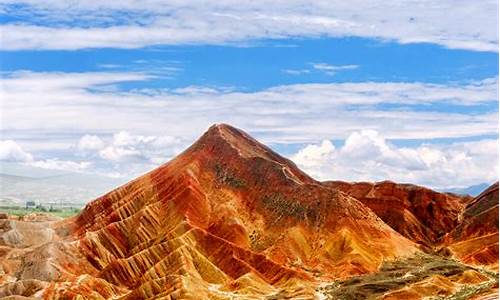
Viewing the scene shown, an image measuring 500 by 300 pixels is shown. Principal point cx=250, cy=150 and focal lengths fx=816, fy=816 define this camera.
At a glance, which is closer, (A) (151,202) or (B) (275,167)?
(A) (151,202)

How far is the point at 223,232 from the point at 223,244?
10.1 metres

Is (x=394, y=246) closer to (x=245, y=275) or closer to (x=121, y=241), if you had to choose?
(x=245, y=275)

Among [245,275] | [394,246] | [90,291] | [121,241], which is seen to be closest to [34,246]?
[121,241]

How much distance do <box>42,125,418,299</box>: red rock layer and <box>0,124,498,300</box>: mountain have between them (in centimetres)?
25

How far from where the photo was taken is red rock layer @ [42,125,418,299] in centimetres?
14038

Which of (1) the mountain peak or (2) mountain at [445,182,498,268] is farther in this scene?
(1) the mountain peak

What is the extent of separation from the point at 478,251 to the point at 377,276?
39345mm

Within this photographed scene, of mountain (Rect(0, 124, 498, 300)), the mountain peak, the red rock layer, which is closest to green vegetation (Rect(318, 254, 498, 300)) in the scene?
mountain (Rect(0, 124, 498, 300))

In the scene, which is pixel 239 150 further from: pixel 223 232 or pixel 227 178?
pixel 223 232

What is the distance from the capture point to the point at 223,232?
16262cm

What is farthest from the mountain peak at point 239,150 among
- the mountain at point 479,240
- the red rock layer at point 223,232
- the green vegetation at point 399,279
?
the mountain at point 479,240

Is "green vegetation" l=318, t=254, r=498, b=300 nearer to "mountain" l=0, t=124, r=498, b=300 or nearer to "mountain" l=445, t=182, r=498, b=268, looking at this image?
"mountain" l=0, t=124, r=498, b=300

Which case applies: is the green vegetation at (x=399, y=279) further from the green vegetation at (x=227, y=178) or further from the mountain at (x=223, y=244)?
the green vegetation at (x=227, y=178)

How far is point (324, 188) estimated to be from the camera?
17675 cm
